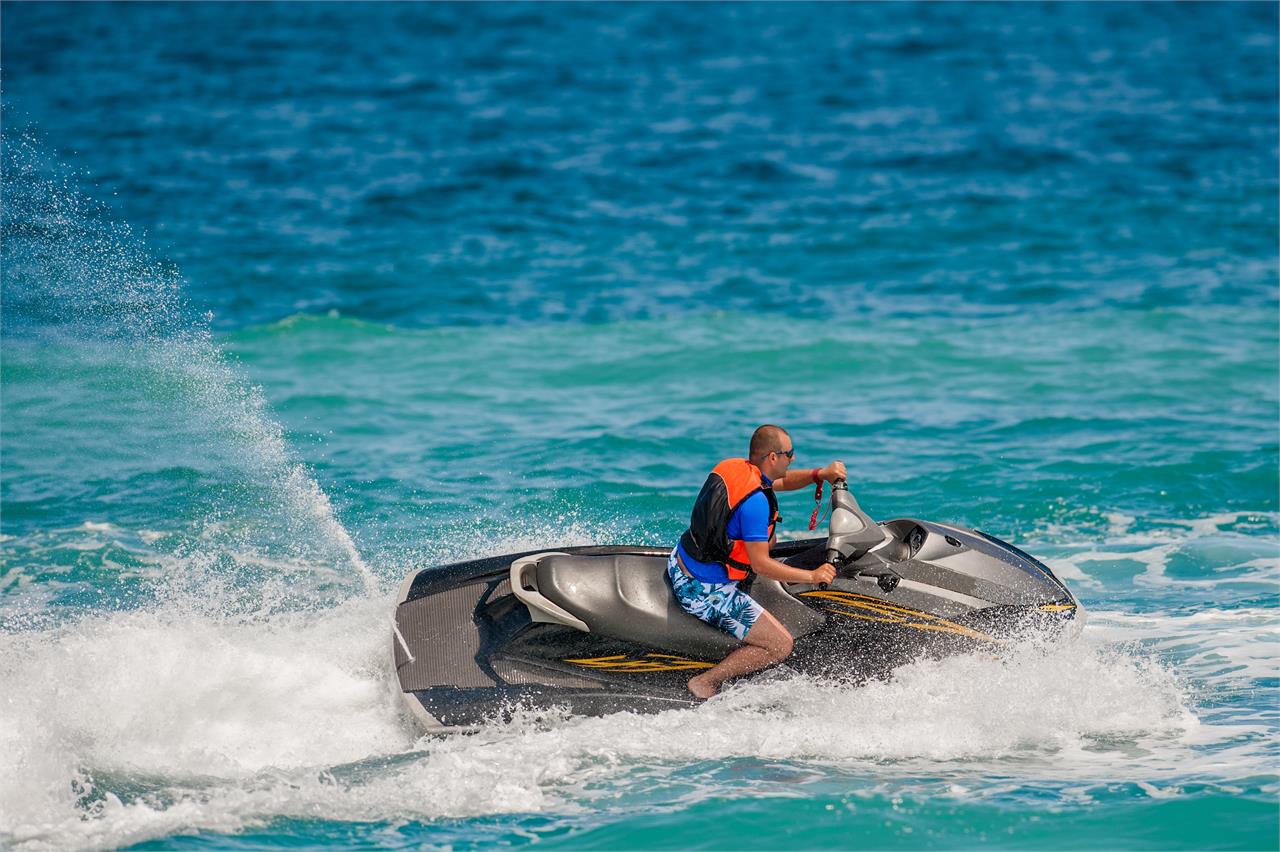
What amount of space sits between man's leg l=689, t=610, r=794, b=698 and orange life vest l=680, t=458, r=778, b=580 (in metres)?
0.27

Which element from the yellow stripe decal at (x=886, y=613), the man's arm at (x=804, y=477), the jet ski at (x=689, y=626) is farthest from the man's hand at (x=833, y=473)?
the yellow stripe decal at (x=886, y=613)

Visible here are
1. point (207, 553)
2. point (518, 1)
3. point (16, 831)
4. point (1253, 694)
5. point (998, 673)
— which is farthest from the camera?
point (518, 1)

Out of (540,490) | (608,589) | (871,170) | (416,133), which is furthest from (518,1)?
(608,589)

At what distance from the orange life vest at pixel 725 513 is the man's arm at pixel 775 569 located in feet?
0.24

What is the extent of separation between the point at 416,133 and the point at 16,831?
24733 millimetres

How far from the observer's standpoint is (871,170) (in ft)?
85.1

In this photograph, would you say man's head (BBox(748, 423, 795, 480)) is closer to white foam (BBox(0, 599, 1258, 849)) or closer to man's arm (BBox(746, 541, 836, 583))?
man's arm (BBox(746, 541, 836, 583))

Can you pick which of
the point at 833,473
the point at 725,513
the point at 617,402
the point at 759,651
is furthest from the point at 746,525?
the point at 617,402

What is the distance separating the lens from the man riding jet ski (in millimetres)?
6840

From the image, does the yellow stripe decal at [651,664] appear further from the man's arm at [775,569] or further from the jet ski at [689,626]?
the man's arm at [775,569]

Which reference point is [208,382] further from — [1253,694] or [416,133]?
[416,133]

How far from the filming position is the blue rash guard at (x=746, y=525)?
6.76 metres

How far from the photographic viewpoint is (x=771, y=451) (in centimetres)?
679

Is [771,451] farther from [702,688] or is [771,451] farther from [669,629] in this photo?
[702,688]
